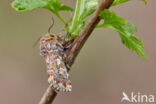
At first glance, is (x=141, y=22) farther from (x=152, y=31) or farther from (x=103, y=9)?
(x=103, y=9)

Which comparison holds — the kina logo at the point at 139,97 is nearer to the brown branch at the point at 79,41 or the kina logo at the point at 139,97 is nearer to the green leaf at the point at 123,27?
the green leaf at the point at 123,27

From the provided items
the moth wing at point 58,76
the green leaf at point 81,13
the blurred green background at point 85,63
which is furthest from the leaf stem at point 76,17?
the blurred green background at point 85,63

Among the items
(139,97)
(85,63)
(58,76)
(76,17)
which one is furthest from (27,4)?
(85,63)

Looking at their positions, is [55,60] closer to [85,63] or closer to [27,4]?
[27,4]

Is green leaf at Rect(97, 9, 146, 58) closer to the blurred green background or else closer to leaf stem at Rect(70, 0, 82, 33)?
leaf stem at Rect(70, 0, 82, 33)

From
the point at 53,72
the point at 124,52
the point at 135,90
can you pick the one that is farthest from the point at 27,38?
the point at 53,72
